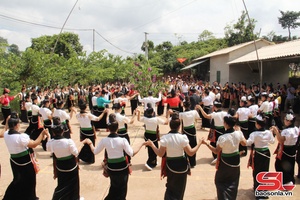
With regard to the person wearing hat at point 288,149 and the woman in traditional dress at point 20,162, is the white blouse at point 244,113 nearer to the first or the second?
the person wearing hat at point 288,149

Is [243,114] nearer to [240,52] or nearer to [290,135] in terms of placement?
[290,135]

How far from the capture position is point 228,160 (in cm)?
398

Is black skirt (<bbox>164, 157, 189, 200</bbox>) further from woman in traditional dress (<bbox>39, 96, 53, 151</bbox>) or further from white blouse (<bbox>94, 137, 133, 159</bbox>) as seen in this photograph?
woman in traditional dress (<bbox>39, 96, 53, 151</bbox>)

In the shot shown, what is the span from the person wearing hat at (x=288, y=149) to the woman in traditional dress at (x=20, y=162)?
4.18 metres

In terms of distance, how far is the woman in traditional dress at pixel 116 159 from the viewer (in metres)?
3.78

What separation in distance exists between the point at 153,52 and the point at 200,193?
3515 cm

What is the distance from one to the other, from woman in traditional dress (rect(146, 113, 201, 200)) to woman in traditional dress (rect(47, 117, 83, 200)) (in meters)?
1.25

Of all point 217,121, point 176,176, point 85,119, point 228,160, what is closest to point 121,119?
point 85,119

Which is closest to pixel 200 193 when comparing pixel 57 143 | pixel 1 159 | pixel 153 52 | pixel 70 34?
pixel 57 143

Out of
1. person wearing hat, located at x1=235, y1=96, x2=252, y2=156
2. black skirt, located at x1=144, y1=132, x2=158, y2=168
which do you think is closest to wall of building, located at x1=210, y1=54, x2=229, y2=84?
person wearing hat, located at x1=235, y1=96, x2=252, y2=156

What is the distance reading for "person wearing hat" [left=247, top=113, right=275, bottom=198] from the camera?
435cm

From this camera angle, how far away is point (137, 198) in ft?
15.0

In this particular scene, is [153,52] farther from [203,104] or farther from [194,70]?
[203,104]

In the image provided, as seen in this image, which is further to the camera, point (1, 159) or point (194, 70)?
point (194, 70)
